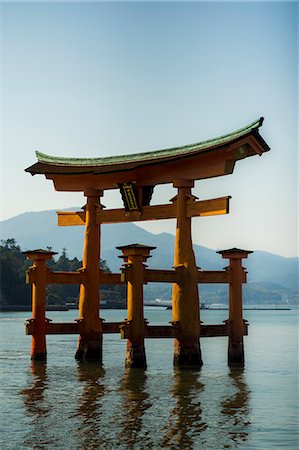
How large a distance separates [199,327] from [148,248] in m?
2.67

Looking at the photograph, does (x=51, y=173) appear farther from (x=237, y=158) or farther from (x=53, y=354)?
(x=53, y=354)

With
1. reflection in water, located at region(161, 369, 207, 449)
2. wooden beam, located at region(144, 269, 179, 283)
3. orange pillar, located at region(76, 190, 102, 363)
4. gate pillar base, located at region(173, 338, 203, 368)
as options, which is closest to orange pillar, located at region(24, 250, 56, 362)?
orange pillar, located at region(76, 190, 102, 363)

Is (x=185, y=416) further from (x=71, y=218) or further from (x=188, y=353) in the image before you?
(x=71, y=218)

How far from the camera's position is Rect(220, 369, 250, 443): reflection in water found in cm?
1298

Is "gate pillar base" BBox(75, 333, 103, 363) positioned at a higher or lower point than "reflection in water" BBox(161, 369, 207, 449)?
higher

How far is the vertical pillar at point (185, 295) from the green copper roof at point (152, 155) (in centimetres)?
100

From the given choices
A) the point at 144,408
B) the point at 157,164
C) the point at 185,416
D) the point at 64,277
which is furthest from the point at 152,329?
the point at 185,416

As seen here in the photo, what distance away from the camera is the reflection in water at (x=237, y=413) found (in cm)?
1298

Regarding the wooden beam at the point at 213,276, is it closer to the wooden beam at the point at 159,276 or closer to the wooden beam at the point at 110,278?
the wooden beam at the point at 159,276

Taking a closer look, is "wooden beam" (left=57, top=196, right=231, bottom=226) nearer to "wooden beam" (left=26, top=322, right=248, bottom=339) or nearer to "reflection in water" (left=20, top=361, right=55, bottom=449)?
"wooden beam" (left=26, top=322, right=248, bottom=339)

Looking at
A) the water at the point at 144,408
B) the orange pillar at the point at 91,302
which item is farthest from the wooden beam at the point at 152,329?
the water at the point at 144,408

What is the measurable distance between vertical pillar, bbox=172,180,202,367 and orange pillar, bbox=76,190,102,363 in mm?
2748

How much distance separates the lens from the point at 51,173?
23016 mm

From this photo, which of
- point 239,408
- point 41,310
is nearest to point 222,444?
point 239,408
